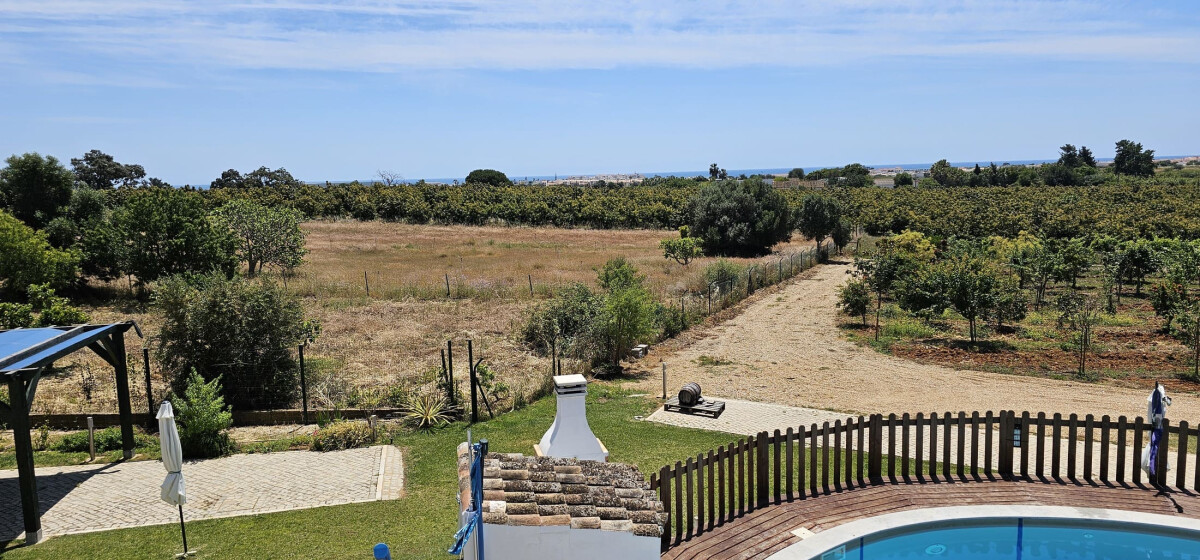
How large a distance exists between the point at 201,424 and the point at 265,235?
904 inches

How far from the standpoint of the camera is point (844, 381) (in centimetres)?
1773

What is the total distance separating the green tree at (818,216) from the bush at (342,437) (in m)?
36.4

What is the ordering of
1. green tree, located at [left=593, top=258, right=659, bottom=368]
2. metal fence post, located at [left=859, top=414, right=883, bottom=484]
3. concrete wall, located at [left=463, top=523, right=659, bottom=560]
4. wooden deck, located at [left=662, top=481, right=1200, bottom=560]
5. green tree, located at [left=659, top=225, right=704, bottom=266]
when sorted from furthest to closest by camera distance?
1. green tree, located at [left=659, top=225, right=704, bottom=266]
2. green tree, located at [left=593, top=258, right=659, bottom=368]
3. metal fence post, located at [left=859, top=414, right=883, bottom=484]
4. wooden deck, located at [left=662, top=481, right=1200, bottom=560]
5. concrete wall, located at [left=463, top=523, right=659, bottom=560]

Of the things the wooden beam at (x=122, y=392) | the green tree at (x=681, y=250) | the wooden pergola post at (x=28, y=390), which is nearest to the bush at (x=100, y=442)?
the wooden beam at (x=122, y=392)

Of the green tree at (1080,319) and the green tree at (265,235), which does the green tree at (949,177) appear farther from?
the green tree at (265,235)

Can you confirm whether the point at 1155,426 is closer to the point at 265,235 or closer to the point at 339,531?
the point at 339,531

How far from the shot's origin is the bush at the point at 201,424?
1233 centimetres

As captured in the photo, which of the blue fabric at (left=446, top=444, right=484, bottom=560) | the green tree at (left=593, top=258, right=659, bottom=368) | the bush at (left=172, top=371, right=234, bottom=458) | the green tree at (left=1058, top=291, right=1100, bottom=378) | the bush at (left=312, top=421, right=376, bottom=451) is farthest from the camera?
the green tree at (left=1058, top=291, right=1100, bottom=378)

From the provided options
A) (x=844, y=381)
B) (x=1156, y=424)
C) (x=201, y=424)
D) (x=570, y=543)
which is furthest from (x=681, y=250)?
(x=570, y=543)

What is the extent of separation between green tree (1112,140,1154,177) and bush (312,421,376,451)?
11349 cm

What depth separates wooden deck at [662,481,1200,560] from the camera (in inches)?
314

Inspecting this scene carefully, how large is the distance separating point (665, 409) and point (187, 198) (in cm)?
2225

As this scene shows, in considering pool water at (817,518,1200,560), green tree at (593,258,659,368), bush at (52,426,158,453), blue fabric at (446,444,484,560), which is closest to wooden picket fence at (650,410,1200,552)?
pool water at (817,518,1200,560)

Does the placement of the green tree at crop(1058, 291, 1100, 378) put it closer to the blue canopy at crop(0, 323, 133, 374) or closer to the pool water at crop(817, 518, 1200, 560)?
the pool water at crop(817, 518, 1200, 560)
